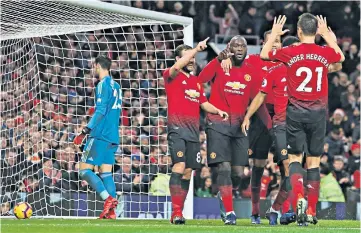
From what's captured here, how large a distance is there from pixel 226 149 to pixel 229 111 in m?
0.47

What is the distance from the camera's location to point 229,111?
12.3m

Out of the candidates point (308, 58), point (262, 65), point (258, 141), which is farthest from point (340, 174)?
point (308, 58)

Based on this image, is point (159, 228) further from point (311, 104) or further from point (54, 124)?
point (54, 124)

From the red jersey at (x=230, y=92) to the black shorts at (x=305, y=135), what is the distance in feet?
3.76

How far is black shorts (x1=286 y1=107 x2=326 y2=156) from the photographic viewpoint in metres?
A: 11.2

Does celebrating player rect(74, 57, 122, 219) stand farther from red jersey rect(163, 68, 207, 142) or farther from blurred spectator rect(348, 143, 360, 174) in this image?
blurred spectator rect(348, 143, 360, 174)

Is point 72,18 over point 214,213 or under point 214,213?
over

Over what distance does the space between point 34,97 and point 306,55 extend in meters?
6.93

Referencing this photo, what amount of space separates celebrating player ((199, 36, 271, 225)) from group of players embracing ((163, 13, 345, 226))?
1 centimetres

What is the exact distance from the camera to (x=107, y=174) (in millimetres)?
13547

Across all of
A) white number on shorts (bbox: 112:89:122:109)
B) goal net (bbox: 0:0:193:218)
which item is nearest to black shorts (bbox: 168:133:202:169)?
white number on shorts (bbox: 112:89:122:109)

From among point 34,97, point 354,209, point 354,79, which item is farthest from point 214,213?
point 354,79

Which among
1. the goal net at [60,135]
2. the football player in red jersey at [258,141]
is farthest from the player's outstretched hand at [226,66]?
the goal net at [60,135]

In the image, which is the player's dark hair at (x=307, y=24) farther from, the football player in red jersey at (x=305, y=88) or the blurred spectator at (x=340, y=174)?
the blurred spectator at (x=340, y=174)
